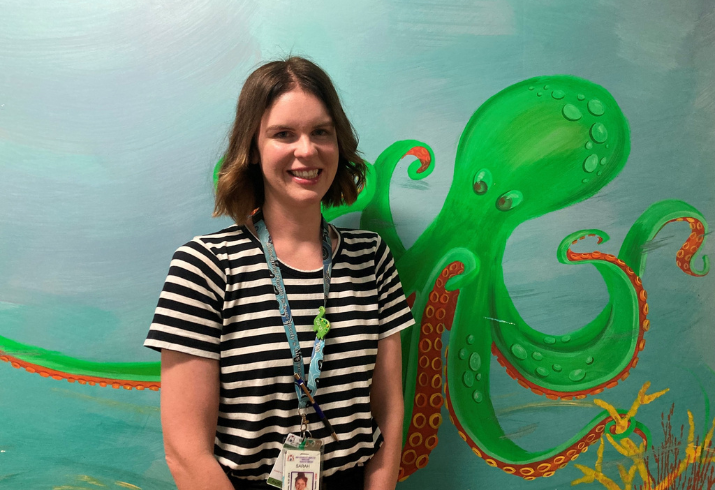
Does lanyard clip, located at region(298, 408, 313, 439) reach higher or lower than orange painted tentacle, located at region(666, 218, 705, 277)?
lower

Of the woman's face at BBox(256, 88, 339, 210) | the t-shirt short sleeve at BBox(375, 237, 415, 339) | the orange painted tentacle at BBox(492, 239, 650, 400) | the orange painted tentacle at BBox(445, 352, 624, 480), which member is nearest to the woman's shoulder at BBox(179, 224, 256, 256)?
the woman's face at BBox(256, 88, 339, 210)

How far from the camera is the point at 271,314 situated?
1174mm

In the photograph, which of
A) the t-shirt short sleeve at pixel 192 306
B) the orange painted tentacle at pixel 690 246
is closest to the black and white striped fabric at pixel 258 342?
the t-shirt short sleeve at pixel 192 306

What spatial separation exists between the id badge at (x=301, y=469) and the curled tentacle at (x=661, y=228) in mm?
1101

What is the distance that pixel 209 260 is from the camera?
114 centimetres

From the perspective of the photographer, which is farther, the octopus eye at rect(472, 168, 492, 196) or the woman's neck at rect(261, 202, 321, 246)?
the octopus eye at rect(472, 168, 492, 196)

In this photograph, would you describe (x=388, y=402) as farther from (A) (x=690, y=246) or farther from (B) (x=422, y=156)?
(A) (x=690, y=246)

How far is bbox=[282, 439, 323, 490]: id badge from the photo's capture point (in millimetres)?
1151

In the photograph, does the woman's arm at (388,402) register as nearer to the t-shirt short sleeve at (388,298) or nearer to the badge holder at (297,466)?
the t-shirt short sleeve at (388,298)

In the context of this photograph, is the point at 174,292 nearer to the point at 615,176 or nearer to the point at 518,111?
the point at 518,111

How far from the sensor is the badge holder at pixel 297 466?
1.15 metres

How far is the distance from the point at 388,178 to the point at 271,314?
1.85ft

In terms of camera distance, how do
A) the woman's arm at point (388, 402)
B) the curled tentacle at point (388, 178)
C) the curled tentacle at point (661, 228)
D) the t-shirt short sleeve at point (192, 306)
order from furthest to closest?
the curled tentacle at point (661, 228) → the curled tentacle at point (388, 178) → the woman's arm at point (388, 402) → the t-shirt short sleeve at point (192, 306)

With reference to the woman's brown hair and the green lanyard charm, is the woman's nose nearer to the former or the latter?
the woman's brown hair
